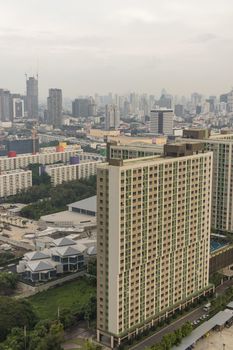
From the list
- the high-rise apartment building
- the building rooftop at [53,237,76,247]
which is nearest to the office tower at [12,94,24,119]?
the building rooftop at [53,237,76,247]

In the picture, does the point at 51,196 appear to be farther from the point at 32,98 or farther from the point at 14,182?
the point at 32,98

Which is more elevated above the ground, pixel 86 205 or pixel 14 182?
pixel 14 182

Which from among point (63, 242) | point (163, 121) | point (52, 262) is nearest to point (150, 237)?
point (52, 262)

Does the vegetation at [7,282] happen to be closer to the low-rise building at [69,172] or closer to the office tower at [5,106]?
the low-rise building at [69,172]

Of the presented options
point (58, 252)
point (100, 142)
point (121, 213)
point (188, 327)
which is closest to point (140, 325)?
point (188, 327)

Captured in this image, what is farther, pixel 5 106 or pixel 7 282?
pixel 5 106

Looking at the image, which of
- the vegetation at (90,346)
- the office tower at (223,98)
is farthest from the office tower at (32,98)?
the vegetation at (90,346)
